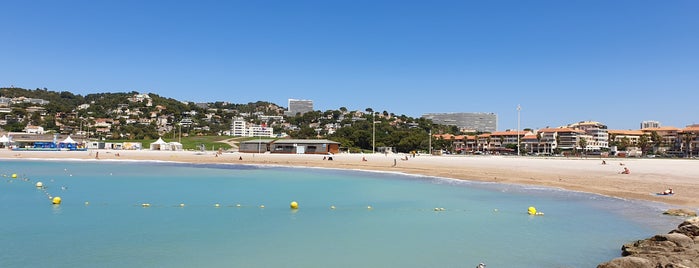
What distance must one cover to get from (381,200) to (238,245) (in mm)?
10562

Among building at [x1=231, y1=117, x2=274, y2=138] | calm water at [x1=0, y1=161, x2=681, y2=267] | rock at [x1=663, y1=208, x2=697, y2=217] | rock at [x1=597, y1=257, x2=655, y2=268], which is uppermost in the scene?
building at [x1=231, y1=117, x2=274, y2=138]

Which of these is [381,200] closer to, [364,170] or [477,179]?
[477,179]

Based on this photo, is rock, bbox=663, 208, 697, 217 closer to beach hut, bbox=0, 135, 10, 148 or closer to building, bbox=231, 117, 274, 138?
beach hut, bbox=0, 135, 10, 148

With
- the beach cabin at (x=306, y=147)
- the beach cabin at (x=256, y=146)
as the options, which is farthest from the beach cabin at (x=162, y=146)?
the beach cabin at (x=306, y=147)

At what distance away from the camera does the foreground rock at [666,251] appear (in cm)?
802

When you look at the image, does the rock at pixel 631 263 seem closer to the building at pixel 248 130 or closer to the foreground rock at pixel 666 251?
the foreground rock at pixel 666 251

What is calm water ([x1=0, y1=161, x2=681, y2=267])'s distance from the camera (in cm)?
1060

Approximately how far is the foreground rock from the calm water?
0.79 m

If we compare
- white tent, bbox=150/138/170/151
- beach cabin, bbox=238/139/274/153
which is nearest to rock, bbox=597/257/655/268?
beach cabin, bbox=238/139/274/153

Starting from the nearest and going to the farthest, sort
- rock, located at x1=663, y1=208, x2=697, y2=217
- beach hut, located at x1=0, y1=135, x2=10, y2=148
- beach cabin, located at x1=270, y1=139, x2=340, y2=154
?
1. rock, located at x1=663, y1=208, x2=697, y2=217
2. beach cabin, located at x1=270, y1=139, x2=340, y2=154
3. beach hut, located at x1=0, y1=135, x2=10, y2=148

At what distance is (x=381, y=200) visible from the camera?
70.9 ft

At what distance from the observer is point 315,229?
47.0ft

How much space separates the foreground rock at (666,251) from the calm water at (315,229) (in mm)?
790

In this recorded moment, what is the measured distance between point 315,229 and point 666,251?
8705mm
